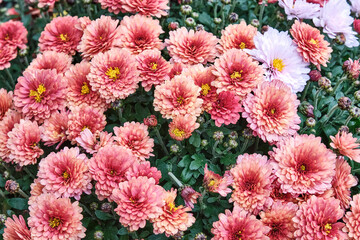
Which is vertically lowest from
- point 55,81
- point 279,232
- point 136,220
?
point 279,232

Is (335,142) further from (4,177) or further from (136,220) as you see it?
(4,177)

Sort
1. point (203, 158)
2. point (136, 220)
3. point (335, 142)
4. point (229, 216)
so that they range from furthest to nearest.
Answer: point (203, 158) < point (335, 142) < point (229, 216) < point (136, 220)

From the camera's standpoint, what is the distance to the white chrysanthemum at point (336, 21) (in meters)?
2.76

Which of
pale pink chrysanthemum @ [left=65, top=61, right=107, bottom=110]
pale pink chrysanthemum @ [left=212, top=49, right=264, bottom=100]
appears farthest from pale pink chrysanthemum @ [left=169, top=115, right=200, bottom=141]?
pale pink chrysanthemum @ [left=65, top=61, right=107, bottom=110]

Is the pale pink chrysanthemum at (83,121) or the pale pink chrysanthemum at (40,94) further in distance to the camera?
the pale pink chrysanthemum at (40,94)

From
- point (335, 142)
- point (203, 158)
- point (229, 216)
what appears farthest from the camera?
point (203, 158)

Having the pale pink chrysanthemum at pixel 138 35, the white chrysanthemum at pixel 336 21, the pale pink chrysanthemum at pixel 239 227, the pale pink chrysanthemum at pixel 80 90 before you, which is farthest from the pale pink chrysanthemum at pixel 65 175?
the white chrysanthemum at pixel 336 21

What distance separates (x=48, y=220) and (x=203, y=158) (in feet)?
3.29

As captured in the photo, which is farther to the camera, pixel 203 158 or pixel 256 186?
pixel 203 158

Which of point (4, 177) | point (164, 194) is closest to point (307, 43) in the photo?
point (164, 194)

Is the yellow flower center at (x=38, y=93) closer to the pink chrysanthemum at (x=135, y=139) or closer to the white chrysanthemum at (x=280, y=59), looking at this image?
the pink chrysanthemum at (x=135, y=139)

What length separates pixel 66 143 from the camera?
256 cm

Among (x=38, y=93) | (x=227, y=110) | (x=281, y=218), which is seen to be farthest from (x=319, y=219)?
(x=38, y=93)

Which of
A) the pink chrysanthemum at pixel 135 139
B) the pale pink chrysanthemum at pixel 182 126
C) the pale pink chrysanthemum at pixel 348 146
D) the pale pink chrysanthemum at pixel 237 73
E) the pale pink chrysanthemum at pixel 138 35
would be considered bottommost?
the pale pink chrysanthemum at pixel 348 146
